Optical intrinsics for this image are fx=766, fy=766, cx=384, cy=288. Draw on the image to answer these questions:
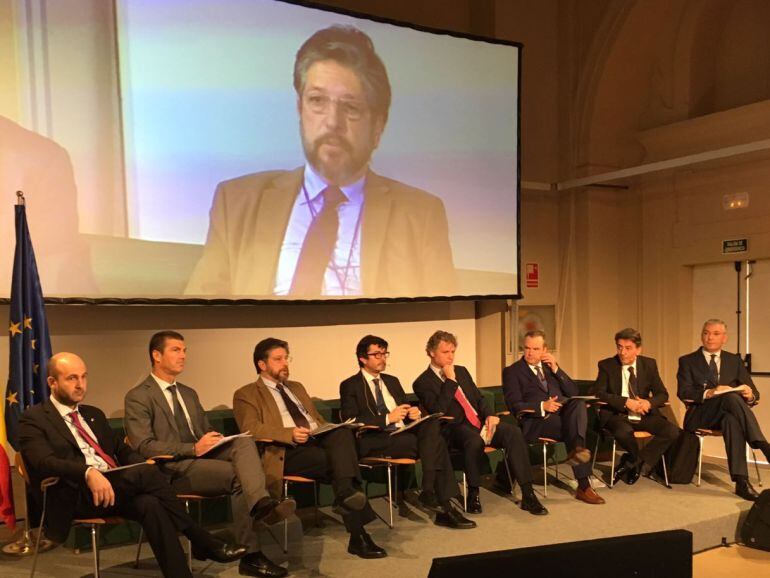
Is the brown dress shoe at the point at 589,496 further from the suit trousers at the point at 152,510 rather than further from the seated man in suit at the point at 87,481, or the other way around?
the suit trousers at the point at 152,510

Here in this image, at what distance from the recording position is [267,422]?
4.19 m

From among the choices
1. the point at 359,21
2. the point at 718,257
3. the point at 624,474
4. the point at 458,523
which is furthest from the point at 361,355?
the point at 718,257

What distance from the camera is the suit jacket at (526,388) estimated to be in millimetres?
5238

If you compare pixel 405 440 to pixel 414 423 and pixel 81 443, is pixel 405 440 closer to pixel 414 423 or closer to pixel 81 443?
pixel 414 423

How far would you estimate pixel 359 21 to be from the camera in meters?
5.85

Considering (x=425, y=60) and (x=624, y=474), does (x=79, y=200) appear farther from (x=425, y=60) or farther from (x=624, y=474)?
(x=624, y=474)

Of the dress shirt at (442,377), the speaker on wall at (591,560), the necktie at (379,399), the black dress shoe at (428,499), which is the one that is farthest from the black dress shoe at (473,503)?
the speaker on wall at (591,560)

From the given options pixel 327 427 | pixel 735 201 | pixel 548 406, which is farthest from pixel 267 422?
pixel 735 201

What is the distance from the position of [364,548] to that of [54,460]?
1587 mm

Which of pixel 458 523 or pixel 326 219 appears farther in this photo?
pixel 326 219

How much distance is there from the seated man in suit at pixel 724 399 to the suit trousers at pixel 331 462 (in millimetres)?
2648

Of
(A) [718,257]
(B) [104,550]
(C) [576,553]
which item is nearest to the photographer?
(C) [576,553]

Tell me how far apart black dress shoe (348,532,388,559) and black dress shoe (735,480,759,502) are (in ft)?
8.60

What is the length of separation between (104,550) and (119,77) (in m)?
2.84
